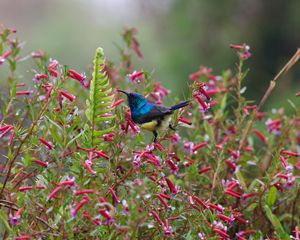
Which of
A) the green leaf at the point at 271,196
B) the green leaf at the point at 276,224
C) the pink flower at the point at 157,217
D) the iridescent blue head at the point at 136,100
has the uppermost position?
the iridescent blue head at the point at 136,100

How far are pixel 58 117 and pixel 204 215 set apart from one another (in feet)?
2.32

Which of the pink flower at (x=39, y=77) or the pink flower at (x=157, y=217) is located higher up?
the pink flower at (x=39, y=77)

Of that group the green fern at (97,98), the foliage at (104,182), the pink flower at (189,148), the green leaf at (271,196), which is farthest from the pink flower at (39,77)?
the green leaf at (271,196)

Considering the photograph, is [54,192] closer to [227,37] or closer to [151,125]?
[151,125]

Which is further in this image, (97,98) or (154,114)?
(154,114)

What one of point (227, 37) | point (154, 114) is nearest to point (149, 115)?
point (154, 114)

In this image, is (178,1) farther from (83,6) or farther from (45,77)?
(83,6)

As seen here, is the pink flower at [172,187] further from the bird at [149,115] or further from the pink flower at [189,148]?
the pink flower at [189,148]

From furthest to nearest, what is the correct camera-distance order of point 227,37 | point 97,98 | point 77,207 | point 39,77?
point 227,37
point 39,77
point 97,98
point 77,207

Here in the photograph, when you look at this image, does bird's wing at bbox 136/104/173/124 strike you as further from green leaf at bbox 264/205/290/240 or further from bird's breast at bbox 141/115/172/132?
green leaf at bbox 264/205/290/240

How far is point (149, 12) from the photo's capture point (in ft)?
37.4

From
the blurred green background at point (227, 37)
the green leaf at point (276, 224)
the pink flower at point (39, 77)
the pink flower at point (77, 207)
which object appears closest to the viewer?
the pink flower at point (77, 207)

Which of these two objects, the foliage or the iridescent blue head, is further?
the iridescent blue head

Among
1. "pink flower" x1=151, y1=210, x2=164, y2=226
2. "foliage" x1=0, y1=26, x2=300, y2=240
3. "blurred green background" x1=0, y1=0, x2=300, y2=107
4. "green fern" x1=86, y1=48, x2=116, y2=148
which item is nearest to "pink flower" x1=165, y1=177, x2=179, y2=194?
"foliage" x1=0, y1=26, x2=300, y2=240
